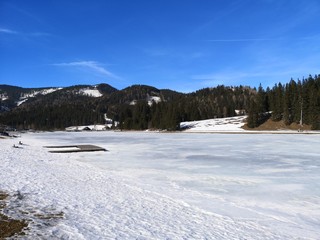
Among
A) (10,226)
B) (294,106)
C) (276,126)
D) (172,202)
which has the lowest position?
(172,202)

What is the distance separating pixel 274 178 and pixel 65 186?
9168 millimetres

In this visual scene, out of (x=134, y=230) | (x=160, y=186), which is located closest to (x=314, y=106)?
(x=160, y=186)

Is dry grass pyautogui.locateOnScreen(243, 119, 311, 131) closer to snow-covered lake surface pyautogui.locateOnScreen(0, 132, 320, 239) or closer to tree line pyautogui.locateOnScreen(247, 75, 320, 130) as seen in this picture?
tree line pyautogui.locateOnScreen(247, 75, 320, 130)

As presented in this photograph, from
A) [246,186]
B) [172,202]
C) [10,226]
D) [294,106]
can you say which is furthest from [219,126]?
[10,226]

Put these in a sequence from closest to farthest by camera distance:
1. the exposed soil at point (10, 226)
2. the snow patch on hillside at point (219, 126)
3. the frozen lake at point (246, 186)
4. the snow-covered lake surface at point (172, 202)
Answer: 1. the exposed soil at point (10, 226)
2. the snow-covered lake surface at point (172, 202)
3. the frozen lake at point (246, 186)
4. the snow patch on hillside at point (219, 126)

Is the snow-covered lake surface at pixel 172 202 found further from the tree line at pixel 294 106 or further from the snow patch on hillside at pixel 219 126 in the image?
the snow patch on hillside at pixel 219 126

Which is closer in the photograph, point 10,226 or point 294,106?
point 10,226

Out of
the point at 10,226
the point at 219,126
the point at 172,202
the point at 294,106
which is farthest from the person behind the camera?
the point at 219,126

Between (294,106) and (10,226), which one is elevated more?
(294,106)

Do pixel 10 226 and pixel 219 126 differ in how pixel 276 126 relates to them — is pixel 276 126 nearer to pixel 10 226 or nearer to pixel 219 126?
pixel 219 126

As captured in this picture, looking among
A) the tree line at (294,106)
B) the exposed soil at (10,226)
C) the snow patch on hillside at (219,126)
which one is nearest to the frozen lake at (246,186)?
the exposed soil at (10,226)

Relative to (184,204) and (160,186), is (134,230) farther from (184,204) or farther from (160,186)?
(160,186)

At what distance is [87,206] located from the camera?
9.45m

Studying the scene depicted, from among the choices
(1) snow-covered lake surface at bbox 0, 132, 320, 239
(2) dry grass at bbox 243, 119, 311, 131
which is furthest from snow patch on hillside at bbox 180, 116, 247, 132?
(1) snow-covered lake surface at bbox 0, 132, 320, 239
